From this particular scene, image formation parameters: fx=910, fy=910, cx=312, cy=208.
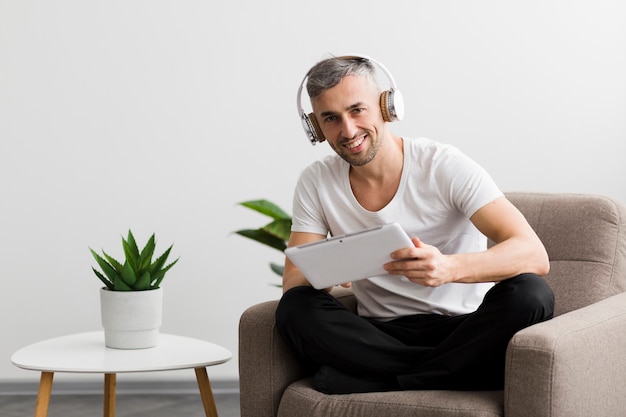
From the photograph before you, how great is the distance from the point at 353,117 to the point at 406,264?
46 cm

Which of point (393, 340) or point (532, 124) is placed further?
point (532, 124)

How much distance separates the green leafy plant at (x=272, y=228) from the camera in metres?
3.11

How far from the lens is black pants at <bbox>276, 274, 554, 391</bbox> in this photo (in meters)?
1.92

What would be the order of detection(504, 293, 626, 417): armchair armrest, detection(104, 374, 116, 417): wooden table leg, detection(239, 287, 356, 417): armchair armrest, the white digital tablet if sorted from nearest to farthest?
1. detection(504, 293, 626, 417): armchair armrest
2. the white digital tablet
3. detection(239, 287, 356, 417): armchair armrest
4. detection(104, 374, 116, 417): wooden table leg

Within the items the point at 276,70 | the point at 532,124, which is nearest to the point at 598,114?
the point at 532,124

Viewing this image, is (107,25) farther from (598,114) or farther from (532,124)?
(598,114)

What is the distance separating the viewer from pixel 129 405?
3.41 m

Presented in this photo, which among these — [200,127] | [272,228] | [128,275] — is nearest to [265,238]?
[272,228]

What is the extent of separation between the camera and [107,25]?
3.56 metres

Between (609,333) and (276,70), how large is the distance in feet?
6.41

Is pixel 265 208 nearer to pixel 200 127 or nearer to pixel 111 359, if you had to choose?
pixel 200 127

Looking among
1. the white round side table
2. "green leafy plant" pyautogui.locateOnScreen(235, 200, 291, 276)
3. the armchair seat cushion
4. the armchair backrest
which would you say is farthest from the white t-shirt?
"green leafy plant" pyautogui.locateOnScreen(235, 200, 291, 276)

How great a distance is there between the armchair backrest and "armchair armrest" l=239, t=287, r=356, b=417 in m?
0.72

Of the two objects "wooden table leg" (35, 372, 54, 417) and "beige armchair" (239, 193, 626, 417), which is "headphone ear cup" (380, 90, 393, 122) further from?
"wooden table leg" (35, 372, 54, 417)
